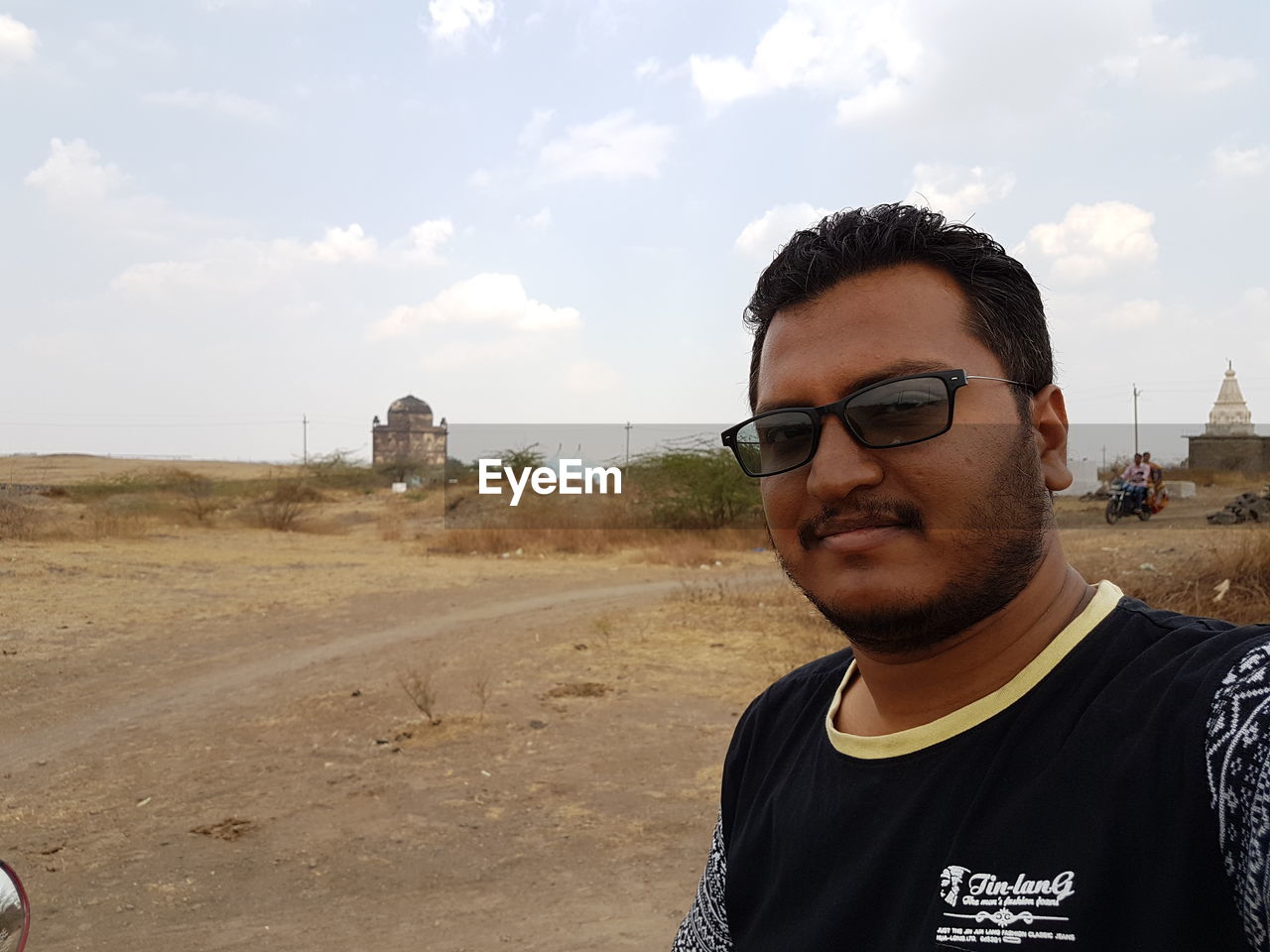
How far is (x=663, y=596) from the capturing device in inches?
490

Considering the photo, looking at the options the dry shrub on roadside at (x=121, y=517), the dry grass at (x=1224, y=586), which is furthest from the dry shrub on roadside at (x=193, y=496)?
the dry grass at (x=1224, y=586)

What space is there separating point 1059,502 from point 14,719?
2656 centimetres

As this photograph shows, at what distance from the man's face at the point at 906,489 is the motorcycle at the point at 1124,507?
798 inches

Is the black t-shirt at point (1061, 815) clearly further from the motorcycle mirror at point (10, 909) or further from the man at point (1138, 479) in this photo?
the man at point (1138, 479)

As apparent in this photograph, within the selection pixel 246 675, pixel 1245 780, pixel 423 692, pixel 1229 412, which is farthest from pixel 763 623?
pixel 1229 412

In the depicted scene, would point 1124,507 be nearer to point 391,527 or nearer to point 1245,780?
point 391,527

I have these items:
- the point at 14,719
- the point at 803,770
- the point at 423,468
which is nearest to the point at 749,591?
the point at 14,719

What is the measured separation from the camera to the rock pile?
18.8 metres

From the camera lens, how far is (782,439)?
4.77ft

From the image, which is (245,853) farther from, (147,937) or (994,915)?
(994,915)

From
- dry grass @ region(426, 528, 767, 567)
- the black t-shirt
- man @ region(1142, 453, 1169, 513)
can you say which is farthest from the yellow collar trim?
man @ region(1142, 453, 1169, 513)

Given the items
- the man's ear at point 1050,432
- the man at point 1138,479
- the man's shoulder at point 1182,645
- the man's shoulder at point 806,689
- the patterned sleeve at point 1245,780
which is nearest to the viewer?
the patterned sleeve at point 1245,780

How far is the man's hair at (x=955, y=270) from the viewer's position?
4.59ft

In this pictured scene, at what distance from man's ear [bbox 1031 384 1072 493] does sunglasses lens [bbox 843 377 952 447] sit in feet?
0.63
